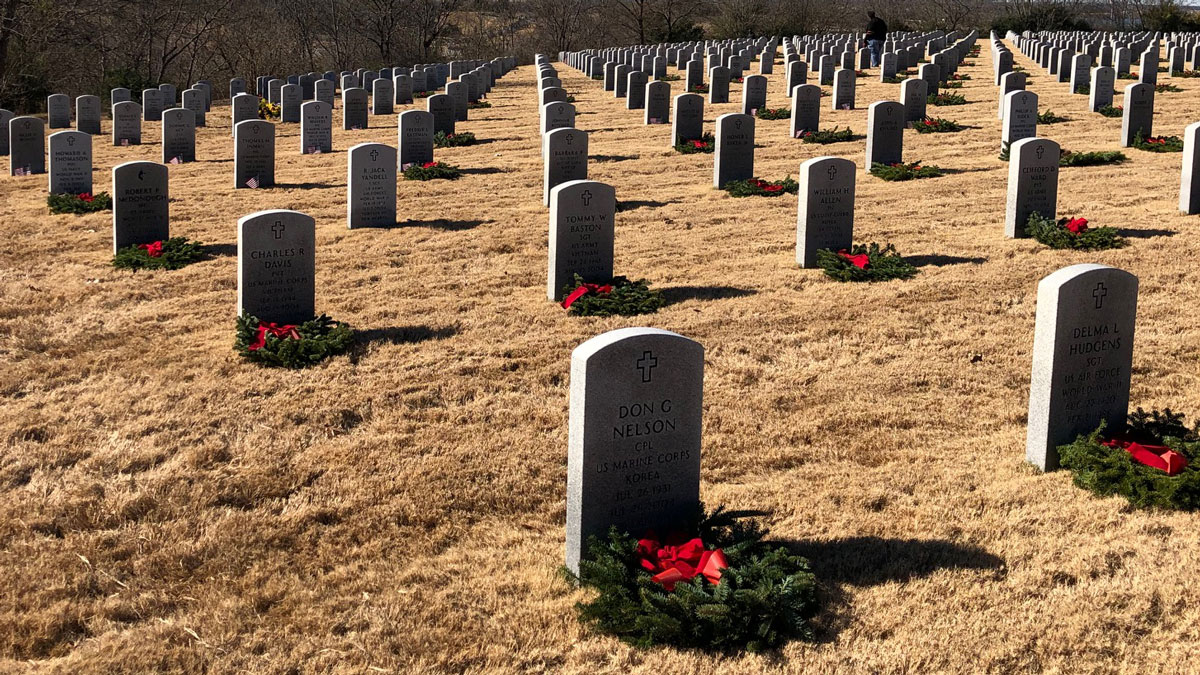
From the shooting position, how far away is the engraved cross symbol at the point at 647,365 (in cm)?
552

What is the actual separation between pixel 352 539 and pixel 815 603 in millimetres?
2540

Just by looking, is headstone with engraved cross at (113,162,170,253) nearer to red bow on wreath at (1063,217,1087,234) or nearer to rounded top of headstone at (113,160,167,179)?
rounded top of headstone at (113,160,167,179)

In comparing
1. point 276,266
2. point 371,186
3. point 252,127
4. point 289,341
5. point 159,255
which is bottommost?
point 289,341

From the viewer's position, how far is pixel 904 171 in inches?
692

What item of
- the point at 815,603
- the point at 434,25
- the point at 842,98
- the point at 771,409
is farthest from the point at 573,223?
the point at 434,25

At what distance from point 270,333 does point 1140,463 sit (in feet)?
21.7

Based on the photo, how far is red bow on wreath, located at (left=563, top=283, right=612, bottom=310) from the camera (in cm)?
1092

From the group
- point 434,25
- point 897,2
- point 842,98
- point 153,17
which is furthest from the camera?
point 897,2

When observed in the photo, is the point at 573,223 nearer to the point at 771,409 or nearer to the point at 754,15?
the point at 771,409

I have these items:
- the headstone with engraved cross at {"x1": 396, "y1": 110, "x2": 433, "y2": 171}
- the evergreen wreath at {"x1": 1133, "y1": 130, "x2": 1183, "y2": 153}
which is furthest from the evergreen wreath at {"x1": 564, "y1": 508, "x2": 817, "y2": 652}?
the evergreen wreath at {"x1": 1133, "y1": 130, "x2": 1183, "y2": 153}

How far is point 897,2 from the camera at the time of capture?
293ft

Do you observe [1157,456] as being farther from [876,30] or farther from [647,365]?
[876,30]

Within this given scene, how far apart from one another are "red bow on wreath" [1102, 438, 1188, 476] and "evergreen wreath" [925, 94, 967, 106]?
2254cm

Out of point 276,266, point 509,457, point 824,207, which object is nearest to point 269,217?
point 276,266
